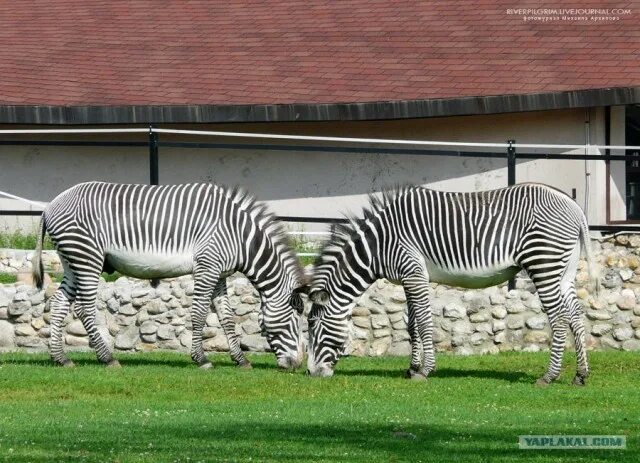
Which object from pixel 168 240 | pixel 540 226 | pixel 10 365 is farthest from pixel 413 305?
pixel 10 365

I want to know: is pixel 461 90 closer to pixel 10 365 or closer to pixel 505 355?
pixel 505 355

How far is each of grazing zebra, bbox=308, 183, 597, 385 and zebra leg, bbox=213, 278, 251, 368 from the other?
104 cm

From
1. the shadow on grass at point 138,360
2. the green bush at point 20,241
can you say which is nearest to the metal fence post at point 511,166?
the shadow on grass at point 138,360

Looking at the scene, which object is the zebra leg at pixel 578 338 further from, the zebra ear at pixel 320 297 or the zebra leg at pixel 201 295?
the zebra leg at pixel 201 295

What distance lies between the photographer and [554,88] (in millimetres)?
21094

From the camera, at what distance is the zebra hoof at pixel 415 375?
52.6 ft

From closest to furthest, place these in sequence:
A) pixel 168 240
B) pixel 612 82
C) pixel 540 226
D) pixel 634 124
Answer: pixel 540 226 < pixel 168 240 < pixel 612 82 < pixel 634 124

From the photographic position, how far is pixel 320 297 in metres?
16.7

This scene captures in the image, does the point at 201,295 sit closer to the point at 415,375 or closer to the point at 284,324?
the point at 284,324

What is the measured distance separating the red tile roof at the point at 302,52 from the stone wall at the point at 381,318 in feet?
11.5

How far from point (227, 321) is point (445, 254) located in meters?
2.86

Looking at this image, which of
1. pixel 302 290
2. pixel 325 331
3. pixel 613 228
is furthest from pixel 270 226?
pixel 613 228

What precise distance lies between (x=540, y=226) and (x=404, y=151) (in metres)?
3.60

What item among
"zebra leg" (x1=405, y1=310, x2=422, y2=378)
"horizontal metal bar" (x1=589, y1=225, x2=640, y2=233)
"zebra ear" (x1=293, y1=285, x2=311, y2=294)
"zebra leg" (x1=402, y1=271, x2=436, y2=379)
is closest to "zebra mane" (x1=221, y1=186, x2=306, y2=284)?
"zebra ear" (x1=293, y1=285, x2=311, y2=294)
